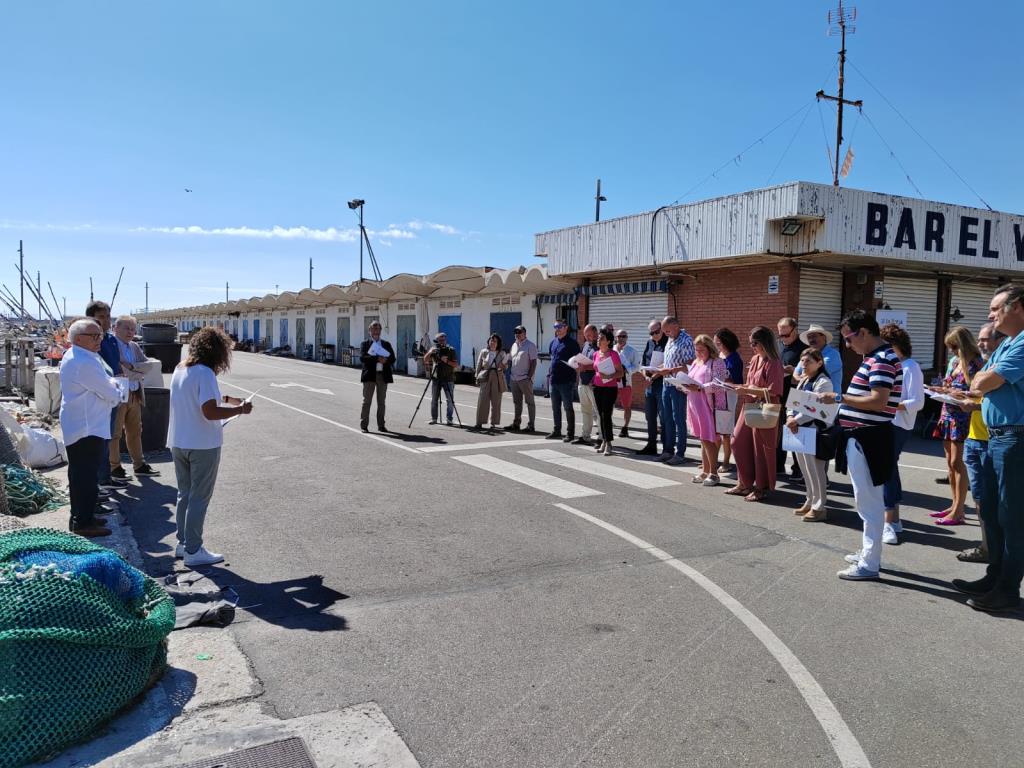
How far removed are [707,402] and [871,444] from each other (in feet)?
12.0

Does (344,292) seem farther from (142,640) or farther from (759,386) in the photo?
(142,640)

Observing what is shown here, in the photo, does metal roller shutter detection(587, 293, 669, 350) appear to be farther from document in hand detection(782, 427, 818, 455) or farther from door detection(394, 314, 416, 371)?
door detection(394, 314, 416, 371)

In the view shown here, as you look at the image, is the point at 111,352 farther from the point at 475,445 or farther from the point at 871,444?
the point at 871,444

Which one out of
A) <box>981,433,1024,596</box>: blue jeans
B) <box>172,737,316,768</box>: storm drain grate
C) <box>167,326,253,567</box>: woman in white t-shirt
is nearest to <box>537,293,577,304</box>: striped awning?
<box>167,326,253,567</box>: woman in white t-shirt

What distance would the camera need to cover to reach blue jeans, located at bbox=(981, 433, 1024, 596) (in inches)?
186

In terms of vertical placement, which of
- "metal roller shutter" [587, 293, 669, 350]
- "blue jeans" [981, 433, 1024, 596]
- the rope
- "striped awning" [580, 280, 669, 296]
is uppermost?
"striped awning" [580, 280, 669, 296]

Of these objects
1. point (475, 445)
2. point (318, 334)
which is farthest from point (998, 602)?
point (318, 334)

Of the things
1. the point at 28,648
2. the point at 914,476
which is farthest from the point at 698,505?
the point at 28,648

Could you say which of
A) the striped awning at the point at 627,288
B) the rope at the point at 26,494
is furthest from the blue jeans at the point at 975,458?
the striped awning at the point at 627,288

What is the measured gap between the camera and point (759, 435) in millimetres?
8039

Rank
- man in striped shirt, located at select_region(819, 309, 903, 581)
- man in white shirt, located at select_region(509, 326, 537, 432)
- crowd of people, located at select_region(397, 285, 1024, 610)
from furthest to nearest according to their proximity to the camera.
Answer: man in white shirt, located at select_region(509, 326, 537, 432)
man in striped shirt, located at select_region(819, 309, 903, 581)
crowd of people, located at select_region(397, 285, 1024, 610)

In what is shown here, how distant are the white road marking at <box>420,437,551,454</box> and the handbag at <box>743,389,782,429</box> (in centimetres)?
463

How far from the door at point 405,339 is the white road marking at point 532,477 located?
21846 millimetres

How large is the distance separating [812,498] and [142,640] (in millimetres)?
6105
